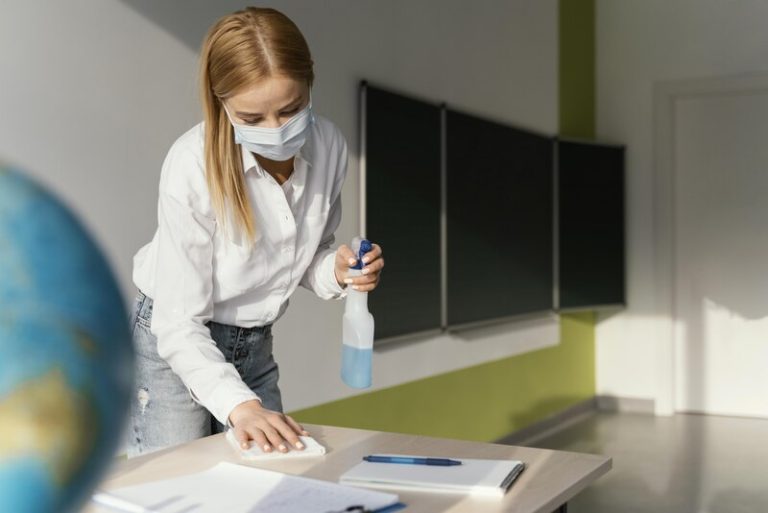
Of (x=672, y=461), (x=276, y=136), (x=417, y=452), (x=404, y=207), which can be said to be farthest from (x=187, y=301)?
(x=672, y=461)

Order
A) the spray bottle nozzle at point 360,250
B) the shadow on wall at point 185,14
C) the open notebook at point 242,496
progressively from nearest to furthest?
the open notebook at point 242,496
the spray bottle nozzle at point 360,250
the shadow on wall at point 185,14

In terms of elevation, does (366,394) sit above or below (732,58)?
below

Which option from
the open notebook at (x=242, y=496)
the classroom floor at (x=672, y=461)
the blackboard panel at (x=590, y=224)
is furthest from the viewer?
the blackboard panel at (x=590, y=224)

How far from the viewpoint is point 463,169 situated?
502 centimetres

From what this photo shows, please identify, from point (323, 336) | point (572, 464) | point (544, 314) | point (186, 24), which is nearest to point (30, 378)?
point (572, 464)

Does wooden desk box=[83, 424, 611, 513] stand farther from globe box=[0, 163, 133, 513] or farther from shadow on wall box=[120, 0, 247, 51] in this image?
shadow on wall box=[120, 0, 247, 51]

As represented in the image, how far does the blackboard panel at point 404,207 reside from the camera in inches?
165

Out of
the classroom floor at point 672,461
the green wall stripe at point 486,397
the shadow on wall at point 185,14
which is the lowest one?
the classroom floor at point 672,461

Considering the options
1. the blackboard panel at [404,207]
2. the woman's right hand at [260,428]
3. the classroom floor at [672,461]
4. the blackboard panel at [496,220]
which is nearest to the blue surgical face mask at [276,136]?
the woman's right hand at [260,428]

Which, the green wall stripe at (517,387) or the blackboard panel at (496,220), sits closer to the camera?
the green wall stripe at (517,387)

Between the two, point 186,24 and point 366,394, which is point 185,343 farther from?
point 366,394

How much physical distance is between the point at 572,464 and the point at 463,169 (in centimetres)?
355

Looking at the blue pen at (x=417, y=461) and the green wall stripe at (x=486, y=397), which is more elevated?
the blue pen at (x=417, y=461)

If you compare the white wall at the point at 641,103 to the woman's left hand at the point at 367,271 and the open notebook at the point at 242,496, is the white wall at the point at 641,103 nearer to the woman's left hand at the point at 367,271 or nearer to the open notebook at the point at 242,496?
the woman's left hand at the point at 367,271
